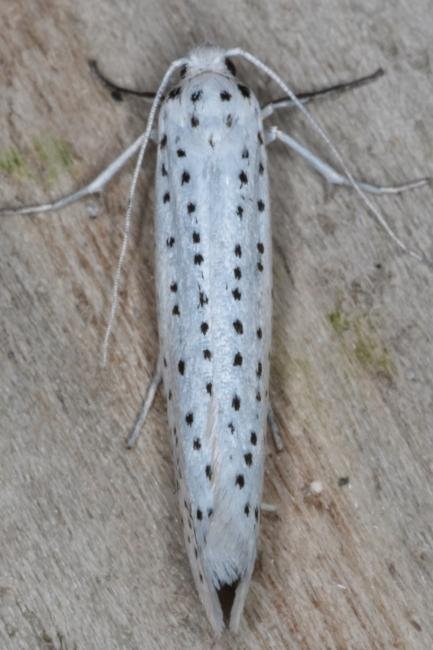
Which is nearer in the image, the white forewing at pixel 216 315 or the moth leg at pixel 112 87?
the white forewing at pixel 216 315

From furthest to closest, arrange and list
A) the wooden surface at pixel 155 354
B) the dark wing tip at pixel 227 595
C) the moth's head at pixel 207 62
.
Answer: the moth's head at pixel 207 62 → the wooden surface at pixel 155 354 → the dark wing tip at pixel 227 595

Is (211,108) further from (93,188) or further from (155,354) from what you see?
(155,354)

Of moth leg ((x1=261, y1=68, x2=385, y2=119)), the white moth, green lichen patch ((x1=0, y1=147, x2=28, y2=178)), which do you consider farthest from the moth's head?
green lichen patch ((x1=0, y1=147, x2=28, y2=178))

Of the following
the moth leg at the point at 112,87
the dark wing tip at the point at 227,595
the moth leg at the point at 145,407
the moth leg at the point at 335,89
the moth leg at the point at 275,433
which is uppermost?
the moth leg at the point at 112,87

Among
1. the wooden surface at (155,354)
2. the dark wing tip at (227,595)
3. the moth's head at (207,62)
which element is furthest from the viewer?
the moth's head at (207,62)

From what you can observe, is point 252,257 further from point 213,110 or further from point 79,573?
point 79,573

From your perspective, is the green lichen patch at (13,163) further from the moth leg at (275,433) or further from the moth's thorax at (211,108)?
the moth leg at (275,433)

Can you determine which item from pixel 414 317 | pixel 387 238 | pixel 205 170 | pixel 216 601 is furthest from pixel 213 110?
pixel 216 601

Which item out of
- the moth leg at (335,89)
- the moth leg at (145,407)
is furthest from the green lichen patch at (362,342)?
the moth leg at (335,89)
